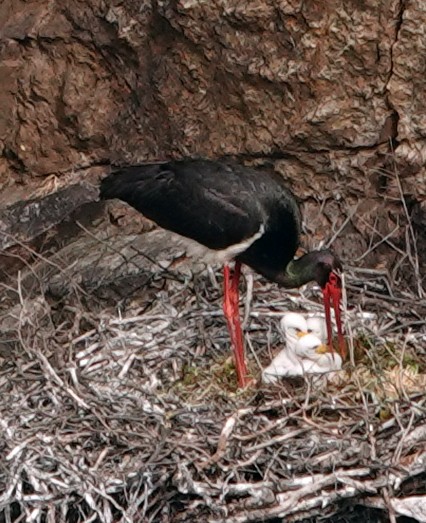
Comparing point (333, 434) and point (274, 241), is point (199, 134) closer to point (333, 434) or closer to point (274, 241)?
point (274, 241)

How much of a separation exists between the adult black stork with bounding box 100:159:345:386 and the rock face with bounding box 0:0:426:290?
1.49ft

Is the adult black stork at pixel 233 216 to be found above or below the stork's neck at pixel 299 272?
above

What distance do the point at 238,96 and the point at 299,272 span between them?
93 cm

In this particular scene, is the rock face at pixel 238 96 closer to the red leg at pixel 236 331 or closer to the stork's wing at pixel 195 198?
the stork's wing at pixel 195 198

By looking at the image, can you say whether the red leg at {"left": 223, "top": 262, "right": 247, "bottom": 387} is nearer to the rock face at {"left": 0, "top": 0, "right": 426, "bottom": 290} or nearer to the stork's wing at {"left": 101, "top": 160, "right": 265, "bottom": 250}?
the stork's wing at {"left": 101, "top": 160, "right": 265, "bottom": 250}

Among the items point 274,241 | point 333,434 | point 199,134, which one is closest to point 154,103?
point 199,134

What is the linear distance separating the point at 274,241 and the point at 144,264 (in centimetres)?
78

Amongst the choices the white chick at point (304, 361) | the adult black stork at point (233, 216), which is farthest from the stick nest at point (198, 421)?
the adult black stork at point (233, 216)

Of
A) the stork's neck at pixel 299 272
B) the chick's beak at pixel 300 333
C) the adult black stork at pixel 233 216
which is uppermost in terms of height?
the adult black stork at pixel 233 216

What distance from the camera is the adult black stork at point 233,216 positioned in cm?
966

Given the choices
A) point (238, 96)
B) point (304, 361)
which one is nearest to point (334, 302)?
point (304, 361)

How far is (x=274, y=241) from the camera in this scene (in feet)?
32.0

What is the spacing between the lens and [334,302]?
9656mm

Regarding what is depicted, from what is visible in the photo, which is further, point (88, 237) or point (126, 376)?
point (88, 237)
